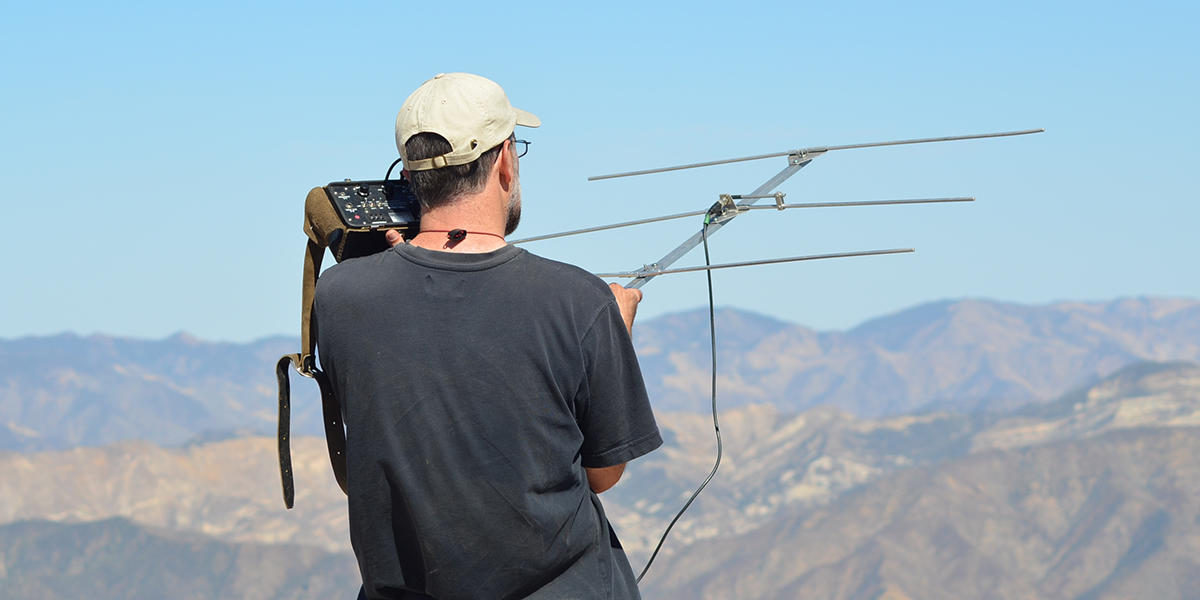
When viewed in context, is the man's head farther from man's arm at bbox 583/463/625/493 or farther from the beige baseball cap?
man's arm at bbox 583/463/625/493

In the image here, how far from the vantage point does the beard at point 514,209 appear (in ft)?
7.23

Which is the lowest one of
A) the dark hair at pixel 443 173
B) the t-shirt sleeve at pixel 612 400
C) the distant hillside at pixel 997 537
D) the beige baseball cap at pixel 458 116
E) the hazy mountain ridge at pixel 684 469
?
A: the hazy mountain ridge at pixel 684 469

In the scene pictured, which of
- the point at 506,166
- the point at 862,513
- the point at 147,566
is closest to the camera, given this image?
the point at 506,166

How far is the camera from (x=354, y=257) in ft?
7.84

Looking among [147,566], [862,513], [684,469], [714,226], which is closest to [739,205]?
[714,226]

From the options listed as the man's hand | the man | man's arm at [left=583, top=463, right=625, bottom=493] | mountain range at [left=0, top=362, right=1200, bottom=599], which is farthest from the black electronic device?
mountain range at [left=0, top=362, right=1200, bottom=599]

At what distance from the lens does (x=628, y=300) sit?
229cm

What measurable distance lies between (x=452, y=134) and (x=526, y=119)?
0.62ft

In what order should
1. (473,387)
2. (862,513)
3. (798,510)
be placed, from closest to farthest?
(473,387)
(862,513)
(798,510)

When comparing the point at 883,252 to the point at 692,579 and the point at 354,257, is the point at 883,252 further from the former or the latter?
the point at 692,579

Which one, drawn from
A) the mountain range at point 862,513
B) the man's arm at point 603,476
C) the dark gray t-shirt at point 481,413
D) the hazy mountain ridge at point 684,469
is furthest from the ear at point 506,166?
the hazy mountain ridge at point 684,469

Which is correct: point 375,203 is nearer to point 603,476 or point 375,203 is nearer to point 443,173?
point 443,173

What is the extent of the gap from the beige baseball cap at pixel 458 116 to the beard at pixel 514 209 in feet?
0.32

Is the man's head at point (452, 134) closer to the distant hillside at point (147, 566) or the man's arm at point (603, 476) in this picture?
the man's arm at point (603, 476)
